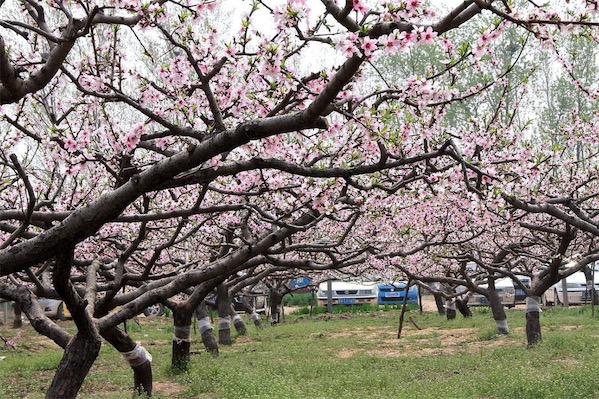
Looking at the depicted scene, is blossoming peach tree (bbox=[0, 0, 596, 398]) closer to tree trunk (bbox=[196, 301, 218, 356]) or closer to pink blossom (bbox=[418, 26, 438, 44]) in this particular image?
pink blossom (bbox=[418, 26, 438, 44])

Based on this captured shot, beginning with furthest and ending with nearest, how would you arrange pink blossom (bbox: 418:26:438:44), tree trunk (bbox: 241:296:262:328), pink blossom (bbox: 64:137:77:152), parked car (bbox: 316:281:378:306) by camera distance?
1. parked car (bbox: 316:281:378:306)
2. tree trunk (bbox: 241:296:262:328)
3. pink blossom (bbox: 64:137:77:152)
4. pink blossom (bbox: 418:26:438:44)

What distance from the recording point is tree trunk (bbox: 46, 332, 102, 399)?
6820 millimetres

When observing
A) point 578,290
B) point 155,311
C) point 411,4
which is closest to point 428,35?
point 411,4

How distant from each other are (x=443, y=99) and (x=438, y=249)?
46.4ft

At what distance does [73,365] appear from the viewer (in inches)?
272

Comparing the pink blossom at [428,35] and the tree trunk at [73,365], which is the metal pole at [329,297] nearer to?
the tree trunk at [73,365]

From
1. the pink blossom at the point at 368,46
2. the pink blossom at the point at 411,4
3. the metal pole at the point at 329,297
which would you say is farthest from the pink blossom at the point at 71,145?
the metal pole at the point at 329,297

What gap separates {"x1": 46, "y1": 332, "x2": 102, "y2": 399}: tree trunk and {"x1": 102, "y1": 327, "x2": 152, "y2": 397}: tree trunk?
46.7 inches

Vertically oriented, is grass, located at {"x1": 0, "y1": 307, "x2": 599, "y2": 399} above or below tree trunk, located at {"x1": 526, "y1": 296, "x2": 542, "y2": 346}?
below

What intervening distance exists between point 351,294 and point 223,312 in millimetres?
16930

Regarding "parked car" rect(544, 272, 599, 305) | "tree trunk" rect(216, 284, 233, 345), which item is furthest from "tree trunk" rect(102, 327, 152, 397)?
"parked car" rect(544, 272, 599, 305)

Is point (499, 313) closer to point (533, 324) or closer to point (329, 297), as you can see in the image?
point (533, 324)

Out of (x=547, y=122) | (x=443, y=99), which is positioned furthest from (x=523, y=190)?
(x=547, y=122)

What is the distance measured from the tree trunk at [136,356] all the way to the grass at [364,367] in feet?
1.52
